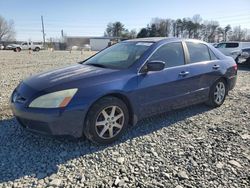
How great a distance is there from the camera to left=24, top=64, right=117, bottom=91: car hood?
350 cm

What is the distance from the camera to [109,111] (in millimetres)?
3633

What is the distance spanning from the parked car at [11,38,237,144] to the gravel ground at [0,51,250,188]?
0.30 metres

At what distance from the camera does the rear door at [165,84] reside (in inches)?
156

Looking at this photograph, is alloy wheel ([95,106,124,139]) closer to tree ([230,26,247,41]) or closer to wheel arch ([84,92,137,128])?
wheel arch ([84,92,137,128])

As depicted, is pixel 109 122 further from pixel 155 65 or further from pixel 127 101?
pixel 155 65

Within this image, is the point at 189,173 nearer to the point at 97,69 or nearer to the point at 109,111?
the point at 109,111

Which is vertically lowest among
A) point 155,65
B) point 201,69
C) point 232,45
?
point 201,69

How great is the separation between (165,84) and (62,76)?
1696mm

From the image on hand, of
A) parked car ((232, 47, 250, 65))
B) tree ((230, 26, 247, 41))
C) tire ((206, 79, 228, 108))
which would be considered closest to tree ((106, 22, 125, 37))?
tree ((230, 26, 247, 41))

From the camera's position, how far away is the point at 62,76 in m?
3.73

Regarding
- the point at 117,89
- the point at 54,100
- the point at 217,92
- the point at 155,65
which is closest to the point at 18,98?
the point at 54,100

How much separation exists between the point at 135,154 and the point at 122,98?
86cm

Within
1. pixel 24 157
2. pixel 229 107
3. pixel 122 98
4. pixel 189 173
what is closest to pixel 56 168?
pixel 24 157

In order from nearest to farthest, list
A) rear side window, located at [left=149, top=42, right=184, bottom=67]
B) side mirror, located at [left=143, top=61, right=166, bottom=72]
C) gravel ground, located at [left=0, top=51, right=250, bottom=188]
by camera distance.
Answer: gravel ground, located at [left=0, top=51, right=250, bottom=188]
side mirror, located at [left=143, top=61, right=166, bottom=72]
rear side window, located at [left=149, top=42, right=184, bottom=67]
